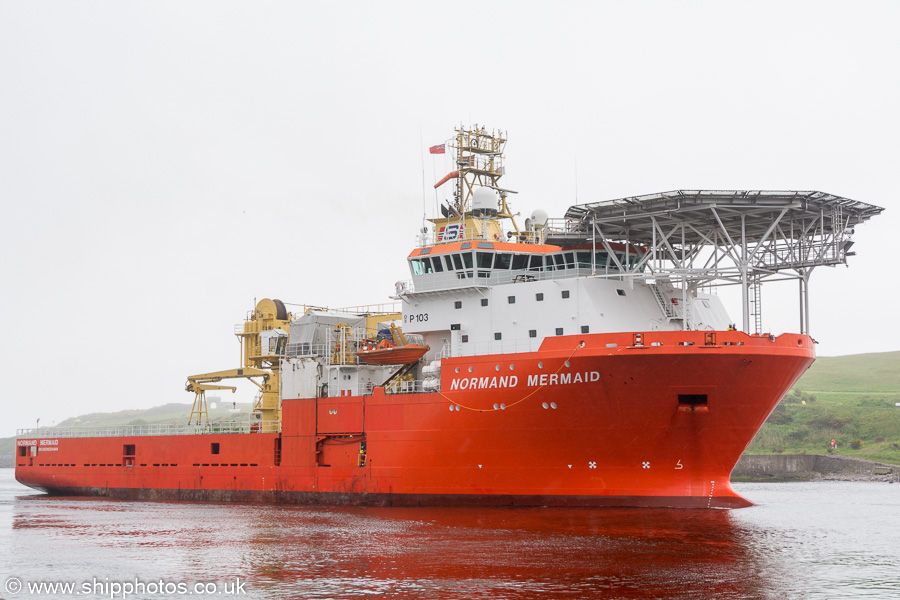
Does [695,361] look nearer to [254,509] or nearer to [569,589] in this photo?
[569,589]

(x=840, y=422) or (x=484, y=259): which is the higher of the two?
(x=484, y=259)

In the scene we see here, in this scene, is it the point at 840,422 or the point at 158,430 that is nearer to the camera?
the point at 158,430

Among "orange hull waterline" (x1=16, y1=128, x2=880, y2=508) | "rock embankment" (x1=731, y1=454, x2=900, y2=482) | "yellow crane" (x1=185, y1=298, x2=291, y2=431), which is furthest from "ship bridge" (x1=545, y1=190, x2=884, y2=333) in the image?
"rock embankment" (x1=731, y1=454, x2=900, y2=482)

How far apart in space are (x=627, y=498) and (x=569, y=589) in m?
10.3

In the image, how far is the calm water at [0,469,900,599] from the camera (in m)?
15.9

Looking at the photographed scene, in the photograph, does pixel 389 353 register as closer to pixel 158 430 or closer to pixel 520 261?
pixel 520 261

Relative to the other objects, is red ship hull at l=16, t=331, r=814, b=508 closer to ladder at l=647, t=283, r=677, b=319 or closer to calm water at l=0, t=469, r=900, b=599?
calm water at l=0, t=469, r=900, b=599

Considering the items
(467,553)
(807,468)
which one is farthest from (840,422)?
(467,553)

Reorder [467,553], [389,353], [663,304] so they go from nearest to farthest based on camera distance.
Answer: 1. [467,553]
2. [663,304]
3. [389,353]

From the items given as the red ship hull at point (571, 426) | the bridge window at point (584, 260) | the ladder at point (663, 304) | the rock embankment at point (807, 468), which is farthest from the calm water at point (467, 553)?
the rock embankment at point (807, 468)

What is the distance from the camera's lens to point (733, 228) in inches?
1062

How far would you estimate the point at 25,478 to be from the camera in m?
42.8

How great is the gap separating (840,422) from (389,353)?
4331cm

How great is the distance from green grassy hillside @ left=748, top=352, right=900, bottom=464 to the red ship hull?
114ft
